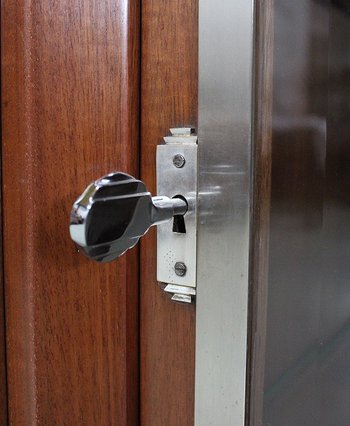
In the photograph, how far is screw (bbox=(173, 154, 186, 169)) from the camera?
0.36 metres

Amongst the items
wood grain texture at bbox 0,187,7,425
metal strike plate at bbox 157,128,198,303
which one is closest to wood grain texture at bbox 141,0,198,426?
metal strike plate at bbox 157,128,198,303

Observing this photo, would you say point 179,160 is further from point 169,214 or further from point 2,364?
point 2,364

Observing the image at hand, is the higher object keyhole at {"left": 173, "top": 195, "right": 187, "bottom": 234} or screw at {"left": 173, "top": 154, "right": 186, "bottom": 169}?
screw at {"left": 173, "top": 154, "right": 186, "bottom": 169}

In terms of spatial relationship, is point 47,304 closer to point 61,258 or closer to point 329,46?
point 61,258

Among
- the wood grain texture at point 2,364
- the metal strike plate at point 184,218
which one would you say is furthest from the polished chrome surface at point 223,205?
the wood grain texture at point 2,364

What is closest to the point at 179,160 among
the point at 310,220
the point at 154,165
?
the point at 154,165

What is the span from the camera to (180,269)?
1.19 ft

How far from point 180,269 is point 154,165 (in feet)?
0.28

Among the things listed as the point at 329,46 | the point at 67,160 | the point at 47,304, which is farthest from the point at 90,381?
the point at 329,46

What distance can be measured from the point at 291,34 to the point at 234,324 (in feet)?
0.87

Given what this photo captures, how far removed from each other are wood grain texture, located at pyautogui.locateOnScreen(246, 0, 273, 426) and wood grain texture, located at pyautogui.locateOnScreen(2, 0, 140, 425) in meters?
0.10

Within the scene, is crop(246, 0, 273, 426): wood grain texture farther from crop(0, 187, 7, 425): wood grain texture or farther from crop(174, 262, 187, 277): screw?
crop(0, 187, 7, 425): wood grain texture

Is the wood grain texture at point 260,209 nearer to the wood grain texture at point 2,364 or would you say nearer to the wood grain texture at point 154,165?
the wood grain texture at point 154,165

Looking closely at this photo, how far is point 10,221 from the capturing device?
0.37 m
